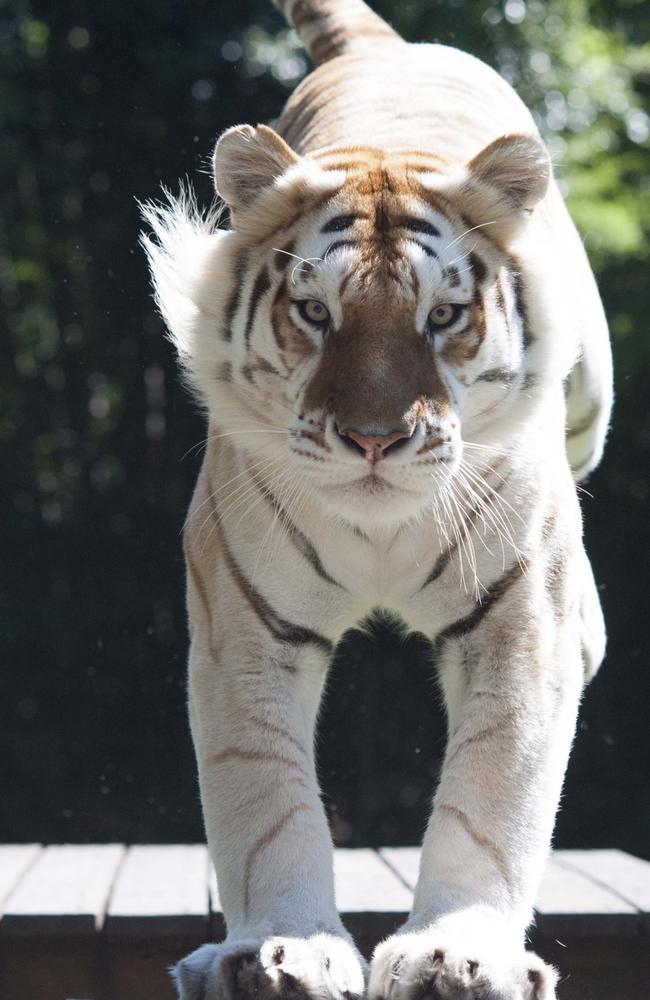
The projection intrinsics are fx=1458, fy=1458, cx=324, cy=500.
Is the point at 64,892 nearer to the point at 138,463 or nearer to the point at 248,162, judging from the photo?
the point at 248,162

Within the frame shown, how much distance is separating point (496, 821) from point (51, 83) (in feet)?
18.5

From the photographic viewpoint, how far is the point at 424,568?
2.59 meters

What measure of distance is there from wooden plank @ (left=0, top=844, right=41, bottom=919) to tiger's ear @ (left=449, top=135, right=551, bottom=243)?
5.83ft

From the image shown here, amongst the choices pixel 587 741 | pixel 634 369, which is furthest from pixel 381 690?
pixel 634 369

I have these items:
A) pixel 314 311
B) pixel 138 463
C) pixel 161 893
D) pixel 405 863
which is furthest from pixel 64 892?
A: pixel 138 463

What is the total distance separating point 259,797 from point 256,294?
0.87 m

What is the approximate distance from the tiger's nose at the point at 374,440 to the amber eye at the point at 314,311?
0.82 ft

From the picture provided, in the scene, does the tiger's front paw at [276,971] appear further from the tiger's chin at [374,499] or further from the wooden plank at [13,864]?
the wooden plank at [13,864]

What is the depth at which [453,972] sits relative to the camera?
207 cm

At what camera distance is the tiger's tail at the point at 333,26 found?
4109 millimetres

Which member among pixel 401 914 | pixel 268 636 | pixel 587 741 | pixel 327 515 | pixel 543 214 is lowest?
pixel 587 741

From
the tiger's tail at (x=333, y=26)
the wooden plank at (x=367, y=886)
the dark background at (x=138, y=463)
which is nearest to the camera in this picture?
the wooden plank at (x=367, y=886)

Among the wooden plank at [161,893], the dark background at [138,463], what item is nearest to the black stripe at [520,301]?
the wooden plank at [161,893]

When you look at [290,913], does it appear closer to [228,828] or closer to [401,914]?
[228,828]
